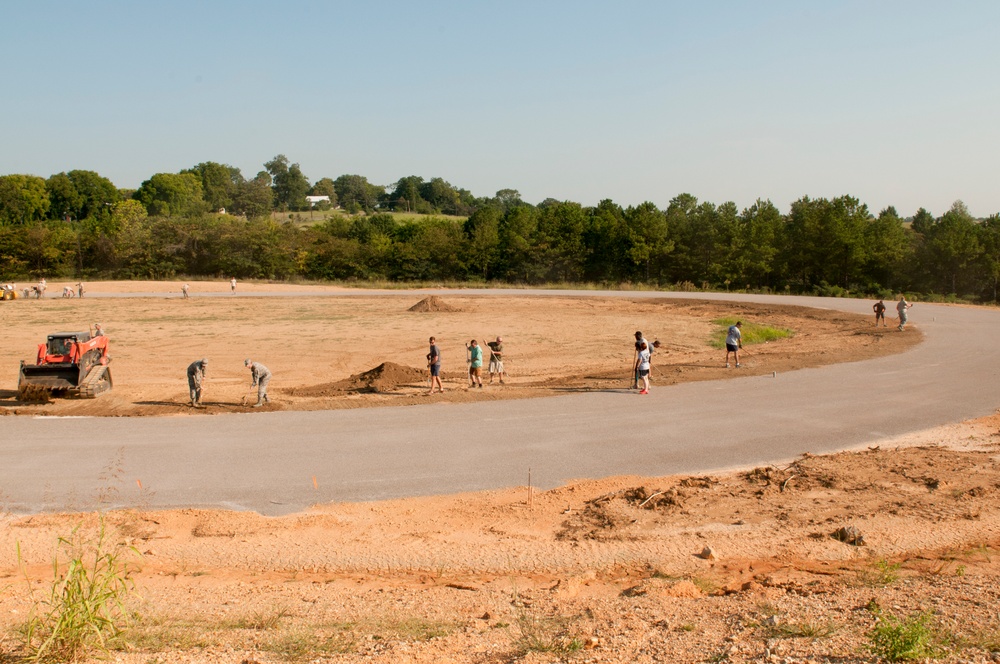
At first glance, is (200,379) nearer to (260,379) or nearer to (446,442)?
(260,379)

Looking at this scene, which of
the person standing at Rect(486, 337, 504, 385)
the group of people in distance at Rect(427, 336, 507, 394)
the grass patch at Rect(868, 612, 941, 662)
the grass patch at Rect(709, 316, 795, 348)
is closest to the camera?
the grass patch at Rect(868, 612, 941, 662)

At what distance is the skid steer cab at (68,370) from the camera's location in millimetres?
20234

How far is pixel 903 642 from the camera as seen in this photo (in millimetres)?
6305

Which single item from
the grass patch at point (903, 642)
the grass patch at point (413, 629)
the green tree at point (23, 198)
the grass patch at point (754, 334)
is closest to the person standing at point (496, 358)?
the grass patch at point (754, 334)

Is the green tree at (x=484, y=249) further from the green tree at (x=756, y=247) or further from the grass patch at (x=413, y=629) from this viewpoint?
the grass patch at (x=413, y=629)

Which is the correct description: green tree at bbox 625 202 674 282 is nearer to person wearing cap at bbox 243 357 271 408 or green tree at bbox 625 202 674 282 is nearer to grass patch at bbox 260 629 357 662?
person wearing cap at bbox 243 357 271 408

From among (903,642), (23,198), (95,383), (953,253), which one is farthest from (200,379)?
(23,198)

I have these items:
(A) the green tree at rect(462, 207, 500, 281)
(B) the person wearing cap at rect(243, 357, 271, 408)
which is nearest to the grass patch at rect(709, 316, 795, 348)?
(B) the person wearing cap at rect(243, 357, 271, 408)

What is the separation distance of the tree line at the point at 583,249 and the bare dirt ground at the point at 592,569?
49052 millimetres

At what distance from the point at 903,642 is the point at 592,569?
4155 mm

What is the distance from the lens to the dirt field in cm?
2202

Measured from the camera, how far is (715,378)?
23.4 metres

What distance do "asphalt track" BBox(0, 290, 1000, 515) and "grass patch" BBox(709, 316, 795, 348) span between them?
37.7ft

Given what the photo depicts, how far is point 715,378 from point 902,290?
45.7m
